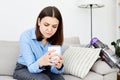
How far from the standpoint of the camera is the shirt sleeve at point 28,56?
139cm

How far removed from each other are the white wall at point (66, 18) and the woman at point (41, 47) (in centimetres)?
103

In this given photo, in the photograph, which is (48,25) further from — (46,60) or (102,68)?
(102,68)

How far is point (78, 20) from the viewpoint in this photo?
293 centimetres

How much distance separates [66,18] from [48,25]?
1442 millimetres

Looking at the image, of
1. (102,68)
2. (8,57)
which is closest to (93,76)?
(102,68)

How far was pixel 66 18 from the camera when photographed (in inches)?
113

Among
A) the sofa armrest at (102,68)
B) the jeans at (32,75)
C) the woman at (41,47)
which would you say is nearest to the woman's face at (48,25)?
the woman at (41,47)

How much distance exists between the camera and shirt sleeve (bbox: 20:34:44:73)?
1393 mm

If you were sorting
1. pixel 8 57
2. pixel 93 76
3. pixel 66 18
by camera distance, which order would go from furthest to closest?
1. pixel 66 18
2. pixel 8 57
3. pixel 93 76

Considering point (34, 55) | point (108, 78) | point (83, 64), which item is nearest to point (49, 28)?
point (34, 55)

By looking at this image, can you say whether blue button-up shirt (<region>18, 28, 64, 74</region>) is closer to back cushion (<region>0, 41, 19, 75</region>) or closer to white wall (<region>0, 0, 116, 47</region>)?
back cushion (<region>0, 41, 19, 75</region>)

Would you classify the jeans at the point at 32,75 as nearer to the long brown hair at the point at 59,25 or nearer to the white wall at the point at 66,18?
the long brown hair at the point at 59,25

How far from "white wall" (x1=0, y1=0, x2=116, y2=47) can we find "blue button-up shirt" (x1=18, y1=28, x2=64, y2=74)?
1.03 meters

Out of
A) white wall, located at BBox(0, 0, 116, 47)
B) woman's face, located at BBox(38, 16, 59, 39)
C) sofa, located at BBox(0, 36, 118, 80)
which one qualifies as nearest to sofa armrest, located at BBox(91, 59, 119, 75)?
sofa, located at BBox(0, 36, 118, 80)
